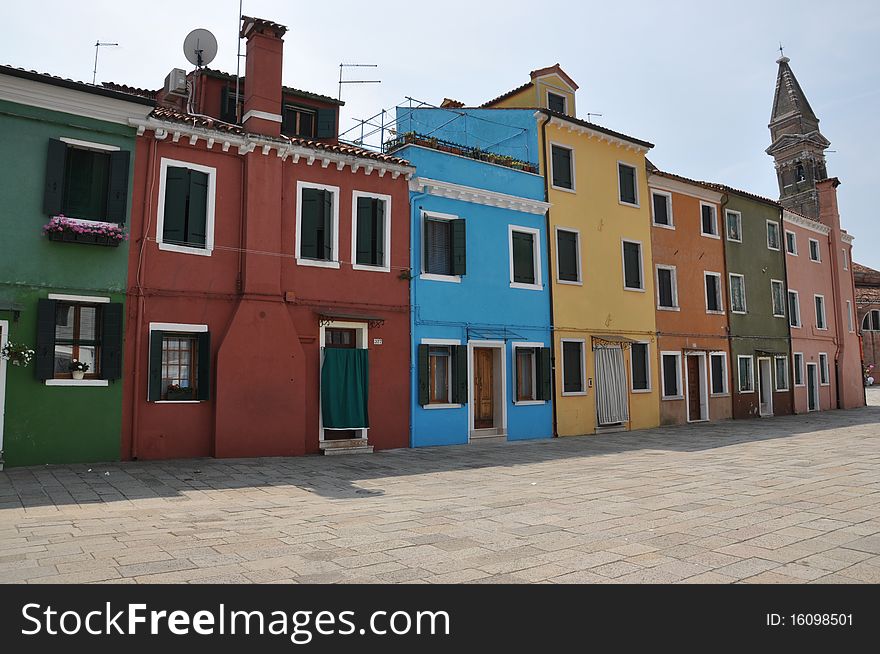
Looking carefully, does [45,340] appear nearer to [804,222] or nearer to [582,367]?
[582,367]

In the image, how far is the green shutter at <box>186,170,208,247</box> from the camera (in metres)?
12.9

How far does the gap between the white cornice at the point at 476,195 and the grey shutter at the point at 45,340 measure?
27.6 feet

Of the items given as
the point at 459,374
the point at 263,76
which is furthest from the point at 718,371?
the point at 263,76

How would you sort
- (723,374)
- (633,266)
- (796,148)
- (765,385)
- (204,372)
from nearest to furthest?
1. (204,372)
2. (633,266)
3. (723,374)
4. (765,385)
5. (796,148)

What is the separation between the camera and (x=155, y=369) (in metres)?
12.1

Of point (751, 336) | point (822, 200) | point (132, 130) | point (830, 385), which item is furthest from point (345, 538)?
point (822, 200)

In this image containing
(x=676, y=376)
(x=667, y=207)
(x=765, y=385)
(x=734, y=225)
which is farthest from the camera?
(x=765, y=385)

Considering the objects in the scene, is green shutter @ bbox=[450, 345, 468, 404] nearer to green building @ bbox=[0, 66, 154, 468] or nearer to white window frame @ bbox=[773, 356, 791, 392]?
green building @ bbox=[0, 66, 154, 468]

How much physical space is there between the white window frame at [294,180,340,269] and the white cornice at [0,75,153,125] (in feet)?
11.1

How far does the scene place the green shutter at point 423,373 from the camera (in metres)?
15.7

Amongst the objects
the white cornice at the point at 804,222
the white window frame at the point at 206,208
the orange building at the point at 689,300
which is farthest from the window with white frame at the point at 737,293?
the white window frame at the point at 206,208

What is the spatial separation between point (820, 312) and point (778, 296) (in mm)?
4680

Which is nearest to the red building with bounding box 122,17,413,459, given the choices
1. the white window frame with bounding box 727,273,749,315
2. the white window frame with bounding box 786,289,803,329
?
the white window frame with bounding box 727,273,749,315

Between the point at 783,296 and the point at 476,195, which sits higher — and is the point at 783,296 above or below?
below
